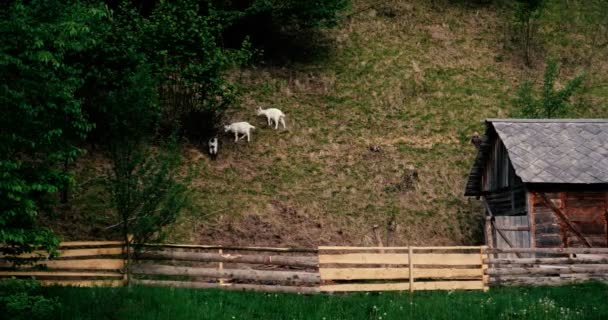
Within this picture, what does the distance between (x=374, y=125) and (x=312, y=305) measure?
17583 mm

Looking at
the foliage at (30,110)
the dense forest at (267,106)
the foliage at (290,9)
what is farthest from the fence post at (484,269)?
the foliage at (290,9)

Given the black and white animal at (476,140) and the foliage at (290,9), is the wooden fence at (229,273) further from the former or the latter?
the foliage at (290,9)

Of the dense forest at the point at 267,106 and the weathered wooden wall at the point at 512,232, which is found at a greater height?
the dense forest at the point at 267,106

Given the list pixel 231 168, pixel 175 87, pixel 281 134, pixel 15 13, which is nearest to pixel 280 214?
pixel 231 168

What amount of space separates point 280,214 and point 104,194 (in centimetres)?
669

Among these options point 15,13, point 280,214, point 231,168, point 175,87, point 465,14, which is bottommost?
point 280,214

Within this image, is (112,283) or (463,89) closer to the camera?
(112,283)

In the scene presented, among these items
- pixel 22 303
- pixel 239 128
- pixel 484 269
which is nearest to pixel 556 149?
pixel 484 269

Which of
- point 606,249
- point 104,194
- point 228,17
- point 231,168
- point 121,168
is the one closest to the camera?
point 121,168

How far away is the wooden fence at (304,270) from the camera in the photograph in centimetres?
1866

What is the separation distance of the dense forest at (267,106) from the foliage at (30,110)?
48 mm

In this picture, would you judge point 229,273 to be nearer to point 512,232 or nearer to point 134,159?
point 134,159

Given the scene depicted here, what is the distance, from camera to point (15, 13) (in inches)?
609

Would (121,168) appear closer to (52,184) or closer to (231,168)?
(52,184)
